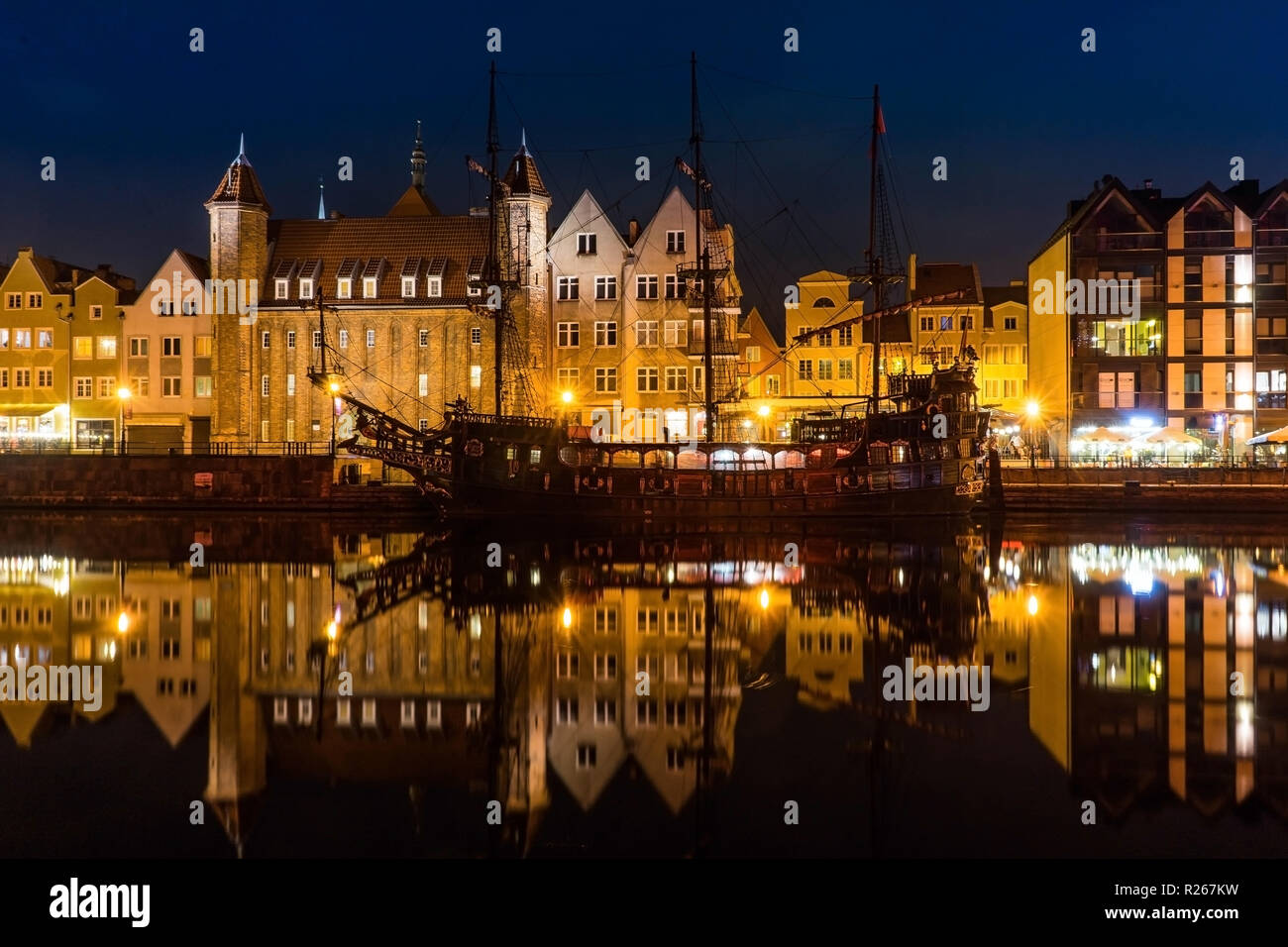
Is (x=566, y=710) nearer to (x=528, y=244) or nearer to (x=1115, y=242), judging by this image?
(x=528, y=244)

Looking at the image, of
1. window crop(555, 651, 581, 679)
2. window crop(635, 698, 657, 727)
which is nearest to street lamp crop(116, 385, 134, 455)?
window crop(555, 651, 581, 679)

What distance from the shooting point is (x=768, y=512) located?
46562 mm

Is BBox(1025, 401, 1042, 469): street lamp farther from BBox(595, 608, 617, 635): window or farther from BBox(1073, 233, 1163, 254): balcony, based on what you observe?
BBox(595, 608, 617, 635): window

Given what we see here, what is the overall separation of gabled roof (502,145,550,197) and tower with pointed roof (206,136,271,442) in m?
15.2

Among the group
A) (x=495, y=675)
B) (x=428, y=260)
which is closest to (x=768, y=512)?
(x=428, y=260)

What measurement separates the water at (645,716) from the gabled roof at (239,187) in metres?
36.6

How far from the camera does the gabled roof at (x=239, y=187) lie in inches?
2341

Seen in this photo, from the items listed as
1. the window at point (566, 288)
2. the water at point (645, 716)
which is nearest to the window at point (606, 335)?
the window at point (566, 288)
